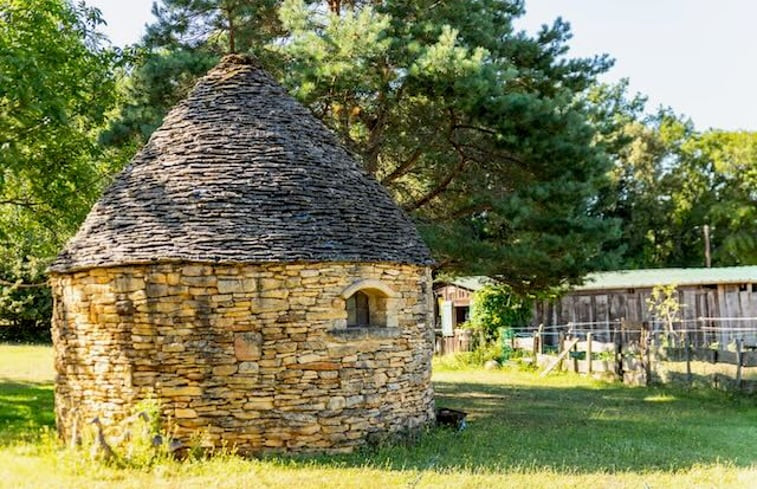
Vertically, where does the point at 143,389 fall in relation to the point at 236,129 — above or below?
below

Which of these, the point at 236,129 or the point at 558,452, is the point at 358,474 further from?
the point at 236,129

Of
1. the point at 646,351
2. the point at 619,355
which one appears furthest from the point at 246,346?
the point at 619,355

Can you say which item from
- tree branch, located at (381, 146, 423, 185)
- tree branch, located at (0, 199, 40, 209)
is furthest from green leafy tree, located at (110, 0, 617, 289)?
tree branch, located at (0, 199, 40, 209)

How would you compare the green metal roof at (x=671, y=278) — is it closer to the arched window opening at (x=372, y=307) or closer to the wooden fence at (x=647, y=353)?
the wooden fence at (x=647, y=353)

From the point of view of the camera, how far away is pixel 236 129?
10820 millimetres

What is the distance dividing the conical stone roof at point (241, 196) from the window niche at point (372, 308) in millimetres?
411

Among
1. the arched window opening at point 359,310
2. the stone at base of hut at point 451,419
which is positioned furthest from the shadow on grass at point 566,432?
the arched window opening at point 359,310

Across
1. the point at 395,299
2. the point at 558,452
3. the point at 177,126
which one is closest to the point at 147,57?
the point at 177,126

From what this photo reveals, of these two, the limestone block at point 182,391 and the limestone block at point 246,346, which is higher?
the limestone block at point 246,346

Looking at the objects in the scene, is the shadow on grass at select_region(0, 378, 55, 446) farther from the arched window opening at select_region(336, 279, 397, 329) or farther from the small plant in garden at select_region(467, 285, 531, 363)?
the small plant in garden at select_region(467, 285, 531, 363)

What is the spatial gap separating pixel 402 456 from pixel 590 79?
1003cm

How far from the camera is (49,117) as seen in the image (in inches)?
538

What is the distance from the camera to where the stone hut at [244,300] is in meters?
9.13

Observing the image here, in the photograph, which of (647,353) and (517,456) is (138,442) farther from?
(647,353)
